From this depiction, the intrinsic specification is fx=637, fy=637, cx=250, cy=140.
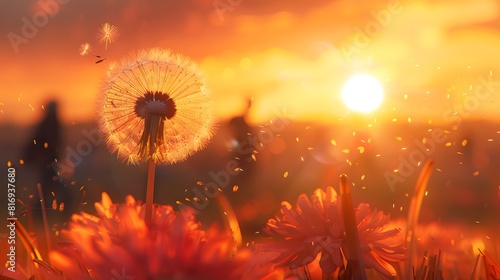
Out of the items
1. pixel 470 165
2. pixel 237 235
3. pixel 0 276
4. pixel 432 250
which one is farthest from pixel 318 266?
pixel 470 165

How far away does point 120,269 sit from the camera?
27.2 inches

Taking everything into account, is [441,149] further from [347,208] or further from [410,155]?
[347,208]

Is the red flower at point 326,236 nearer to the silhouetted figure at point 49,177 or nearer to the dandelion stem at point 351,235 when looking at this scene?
the dandelion stem at point 351,235

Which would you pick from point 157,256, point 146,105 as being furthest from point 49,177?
point 157,256

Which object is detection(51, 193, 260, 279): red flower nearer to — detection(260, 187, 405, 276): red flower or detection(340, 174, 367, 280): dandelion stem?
detection(340, 174, 367, 280): dandelion stem

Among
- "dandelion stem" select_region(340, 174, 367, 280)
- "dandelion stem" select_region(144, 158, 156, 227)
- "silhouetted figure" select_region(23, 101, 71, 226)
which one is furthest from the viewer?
"silhouetted figure" select_region(23, 101, 71, 226)

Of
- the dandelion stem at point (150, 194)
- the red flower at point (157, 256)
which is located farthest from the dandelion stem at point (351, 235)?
the dandelion stem at point (150, 194)

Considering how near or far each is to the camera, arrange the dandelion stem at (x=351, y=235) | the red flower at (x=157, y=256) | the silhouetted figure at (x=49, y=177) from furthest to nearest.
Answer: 1. the silhouetted figure at (x=49, y=177)
2. the dandelion stem at (x=351, y=235)
3. the red flower at (x=157, y=256)

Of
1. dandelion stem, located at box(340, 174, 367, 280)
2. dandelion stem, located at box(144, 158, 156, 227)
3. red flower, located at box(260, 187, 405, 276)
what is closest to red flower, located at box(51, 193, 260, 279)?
dandelion stem, located at box(340, 174, 367, 280)

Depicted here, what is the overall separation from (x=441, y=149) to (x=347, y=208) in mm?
1380

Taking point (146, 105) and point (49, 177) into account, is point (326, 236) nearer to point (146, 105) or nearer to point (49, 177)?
point (146, 105)

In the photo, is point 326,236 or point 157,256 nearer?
point 157,256

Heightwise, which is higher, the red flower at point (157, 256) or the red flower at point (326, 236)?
the red flower at point (157, 256)

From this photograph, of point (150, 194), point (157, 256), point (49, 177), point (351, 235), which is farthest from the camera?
point (49, 177)
